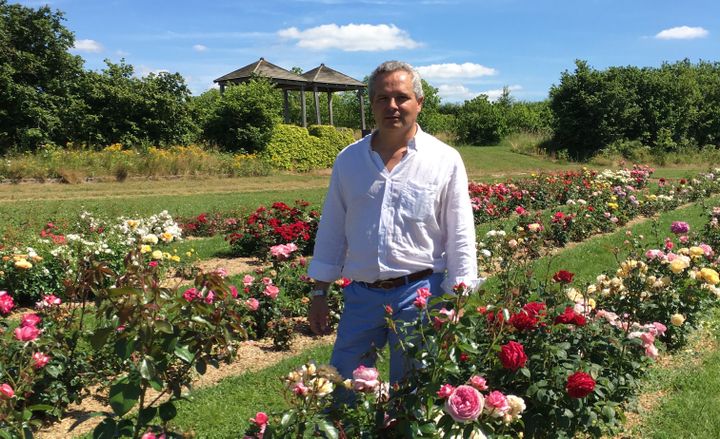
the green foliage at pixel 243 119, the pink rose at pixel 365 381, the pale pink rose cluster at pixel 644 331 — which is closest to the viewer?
the pink rose at pixel 365 381

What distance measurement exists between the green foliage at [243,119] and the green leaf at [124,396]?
70.0 feet

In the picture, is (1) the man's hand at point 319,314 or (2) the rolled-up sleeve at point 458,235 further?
(1) the man's hand at point 319,314

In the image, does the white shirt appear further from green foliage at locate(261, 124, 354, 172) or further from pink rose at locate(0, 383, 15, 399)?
green foliage at locate(261, 124, 354, 172)

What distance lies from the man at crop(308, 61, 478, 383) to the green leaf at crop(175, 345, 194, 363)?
0.82 m

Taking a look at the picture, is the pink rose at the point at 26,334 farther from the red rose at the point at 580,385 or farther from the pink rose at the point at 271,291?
the pink rose at the point at 271,291

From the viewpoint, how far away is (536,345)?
8.46 ft

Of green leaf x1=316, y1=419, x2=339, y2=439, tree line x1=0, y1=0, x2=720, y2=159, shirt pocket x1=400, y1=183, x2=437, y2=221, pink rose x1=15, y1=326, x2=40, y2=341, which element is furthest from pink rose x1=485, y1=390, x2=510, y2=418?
tree line x1=0, y1=0, x2=720, y2=159

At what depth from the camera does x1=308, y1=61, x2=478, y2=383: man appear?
2.37 meters

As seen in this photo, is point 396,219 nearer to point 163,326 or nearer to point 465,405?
point 465,405

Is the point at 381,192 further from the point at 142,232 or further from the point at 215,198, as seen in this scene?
the point at 215,198

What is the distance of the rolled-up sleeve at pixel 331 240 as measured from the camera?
2578mm

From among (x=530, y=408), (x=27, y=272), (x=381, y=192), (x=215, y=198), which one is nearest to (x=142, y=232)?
(x=27, y=272)

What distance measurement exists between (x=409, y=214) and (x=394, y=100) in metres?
0.44

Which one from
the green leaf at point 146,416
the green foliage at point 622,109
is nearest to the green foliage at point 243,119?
the green foliage at point 622,109
